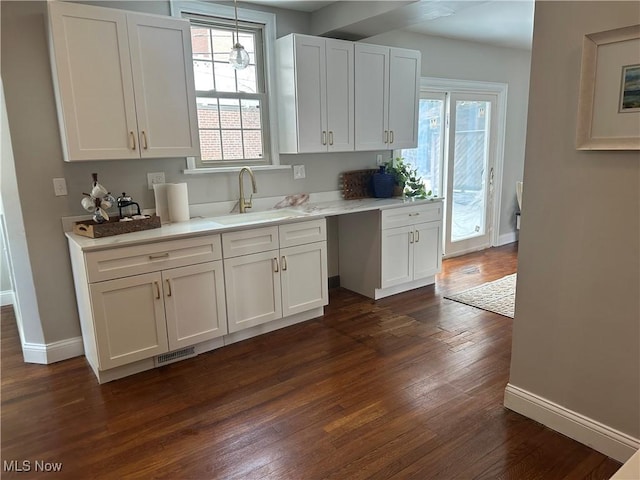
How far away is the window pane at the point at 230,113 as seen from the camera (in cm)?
353

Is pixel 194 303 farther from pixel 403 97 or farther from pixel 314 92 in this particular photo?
pixel 403 97

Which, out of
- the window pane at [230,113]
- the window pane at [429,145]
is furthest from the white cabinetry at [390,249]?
the window pane at [230,113]

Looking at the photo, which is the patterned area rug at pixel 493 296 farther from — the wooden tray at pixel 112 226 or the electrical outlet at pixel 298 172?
the wooden tray at pixel 112 226

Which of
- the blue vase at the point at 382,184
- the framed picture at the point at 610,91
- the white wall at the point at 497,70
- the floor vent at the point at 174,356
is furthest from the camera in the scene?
the white wall at the point at 497,70

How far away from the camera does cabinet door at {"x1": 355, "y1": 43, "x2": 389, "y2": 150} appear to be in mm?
3828

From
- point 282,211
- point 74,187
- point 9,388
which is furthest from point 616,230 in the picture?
point 9,388

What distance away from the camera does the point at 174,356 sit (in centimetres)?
295

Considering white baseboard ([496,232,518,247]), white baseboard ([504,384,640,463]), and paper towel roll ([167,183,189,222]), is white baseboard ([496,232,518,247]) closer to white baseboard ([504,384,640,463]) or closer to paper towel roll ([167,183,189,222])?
white baseboard ([504,384,640,463])

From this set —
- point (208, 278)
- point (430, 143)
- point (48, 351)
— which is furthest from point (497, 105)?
point (48, 351)

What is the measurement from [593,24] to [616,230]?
2.80 ft

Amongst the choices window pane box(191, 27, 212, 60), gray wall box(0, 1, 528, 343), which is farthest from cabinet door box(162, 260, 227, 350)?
window pane box(191, 27, 212, 60)

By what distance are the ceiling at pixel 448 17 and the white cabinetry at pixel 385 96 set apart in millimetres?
237

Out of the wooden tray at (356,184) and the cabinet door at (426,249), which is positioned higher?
the wooden tray at (356,184)

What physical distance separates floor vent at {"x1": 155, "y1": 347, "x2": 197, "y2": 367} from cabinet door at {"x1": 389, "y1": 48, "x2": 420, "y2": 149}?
256 centimetres
